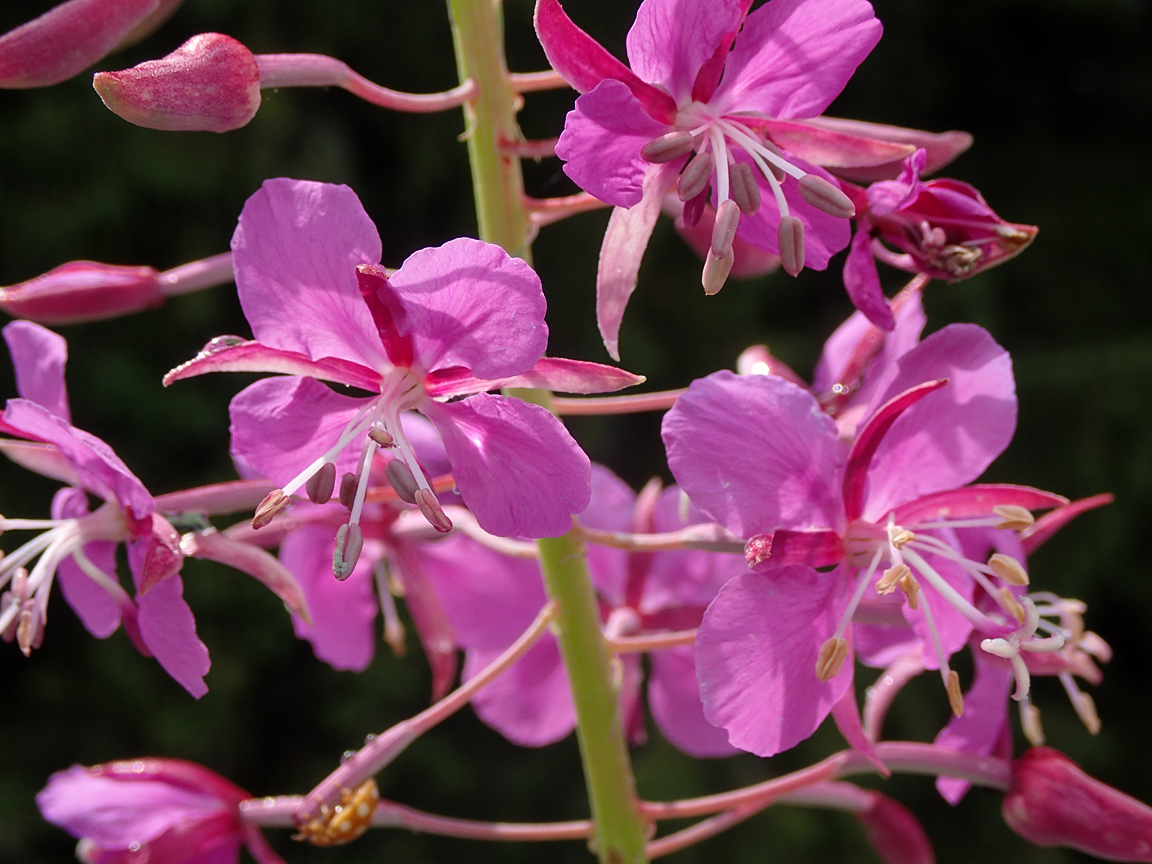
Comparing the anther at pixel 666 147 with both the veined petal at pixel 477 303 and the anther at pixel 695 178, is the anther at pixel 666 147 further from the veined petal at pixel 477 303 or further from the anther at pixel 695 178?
the veined petal at pixel 477 303

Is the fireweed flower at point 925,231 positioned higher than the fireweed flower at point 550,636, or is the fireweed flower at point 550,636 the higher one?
the fireweed flower at point 925,231

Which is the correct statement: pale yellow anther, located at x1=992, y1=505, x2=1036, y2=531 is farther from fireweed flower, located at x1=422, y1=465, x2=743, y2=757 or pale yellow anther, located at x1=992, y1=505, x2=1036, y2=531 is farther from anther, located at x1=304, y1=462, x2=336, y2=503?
anther, located at x1=304, y1=462, x2=336, y2=503

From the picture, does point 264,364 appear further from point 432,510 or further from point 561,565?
point 561,565

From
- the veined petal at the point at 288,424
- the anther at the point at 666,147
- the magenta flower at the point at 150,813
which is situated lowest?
the magenta flower at the point at 150,813

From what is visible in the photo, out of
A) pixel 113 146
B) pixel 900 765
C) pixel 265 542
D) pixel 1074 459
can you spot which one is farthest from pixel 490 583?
pixel 1074 459

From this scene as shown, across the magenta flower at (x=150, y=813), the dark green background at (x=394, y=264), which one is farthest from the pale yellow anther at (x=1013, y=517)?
the dark green background at (x=394, y=264)

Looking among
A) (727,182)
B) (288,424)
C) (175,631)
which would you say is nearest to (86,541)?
(175,631)
